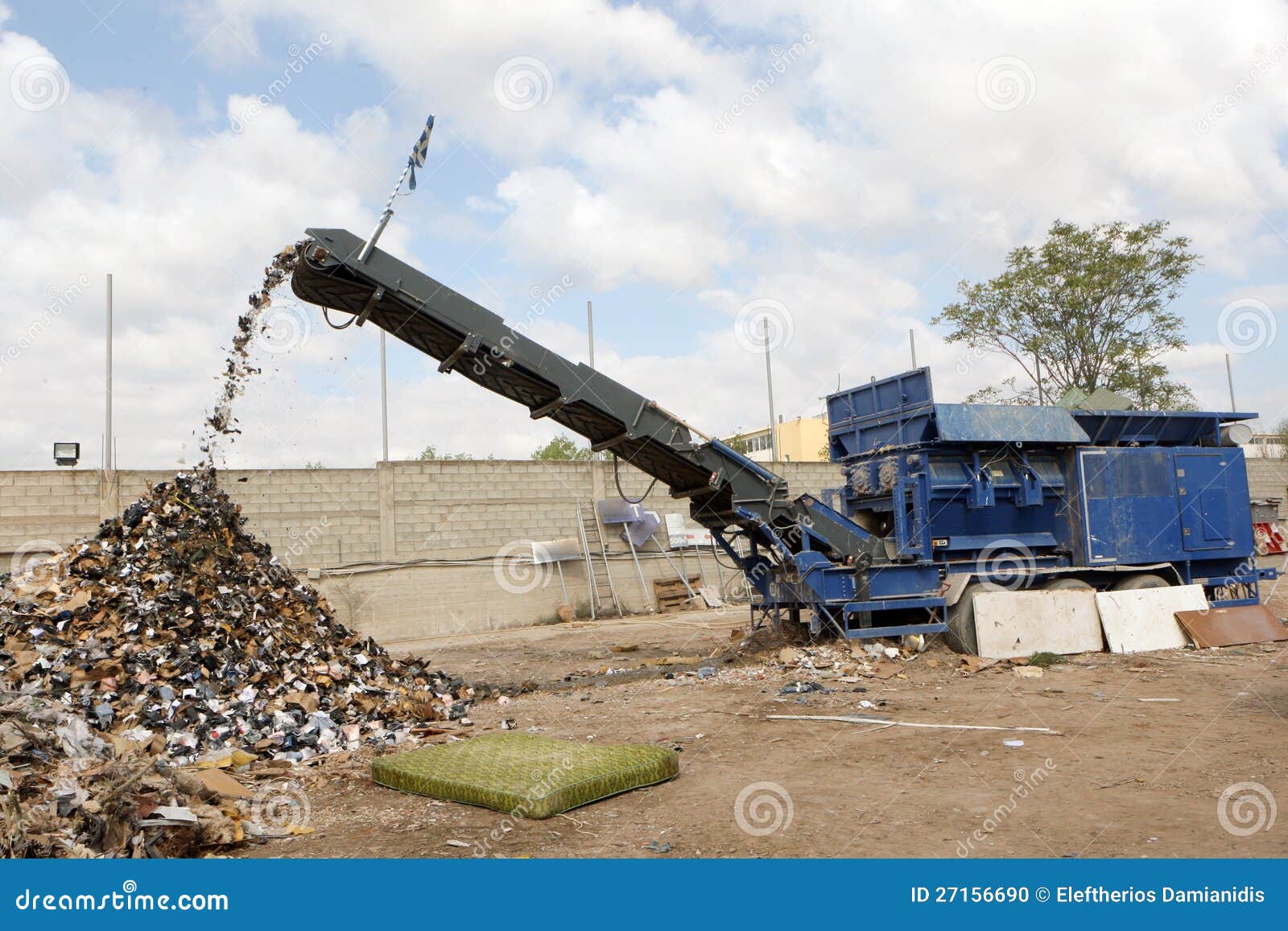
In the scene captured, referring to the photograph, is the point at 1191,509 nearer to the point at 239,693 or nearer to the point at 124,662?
the point at 239,693

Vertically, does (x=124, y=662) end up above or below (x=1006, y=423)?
below

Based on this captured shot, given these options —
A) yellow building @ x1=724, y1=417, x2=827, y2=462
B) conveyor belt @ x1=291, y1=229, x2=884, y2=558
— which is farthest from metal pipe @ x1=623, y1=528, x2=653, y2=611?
yellow building @ x1=724, y1=417, x2=827, y2=462

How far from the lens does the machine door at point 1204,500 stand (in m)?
11.4

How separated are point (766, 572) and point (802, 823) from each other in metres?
5.99

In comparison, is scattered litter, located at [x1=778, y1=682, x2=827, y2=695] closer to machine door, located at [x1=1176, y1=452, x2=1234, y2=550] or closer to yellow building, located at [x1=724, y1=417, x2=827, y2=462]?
machine door, located at [x1=1176, y1=452, x2=1234, y2=550]

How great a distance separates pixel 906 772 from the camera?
5.87 metres

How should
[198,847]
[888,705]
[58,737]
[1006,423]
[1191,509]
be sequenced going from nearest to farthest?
[198,847] → [58,737] → [888,705] → [1006,423] → [1191,509]

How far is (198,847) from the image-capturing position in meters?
4.61

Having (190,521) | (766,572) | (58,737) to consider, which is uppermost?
(190,521)

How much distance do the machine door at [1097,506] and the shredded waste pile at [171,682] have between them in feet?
23.5

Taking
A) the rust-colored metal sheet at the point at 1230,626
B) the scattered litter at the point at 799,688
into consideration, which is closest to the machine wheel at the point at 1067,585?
the rust-colored metal sheet at the point at 1230,626

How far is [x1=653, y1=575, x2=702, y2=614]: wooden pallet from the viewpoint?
19.5 metres

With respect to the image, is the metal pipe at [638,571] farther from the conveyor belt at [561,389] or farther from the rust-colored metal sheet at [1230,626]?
the rust-colored metal sheet at [1230,626]

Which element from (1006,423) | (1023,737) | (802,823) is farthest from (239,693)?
(1006,423)
